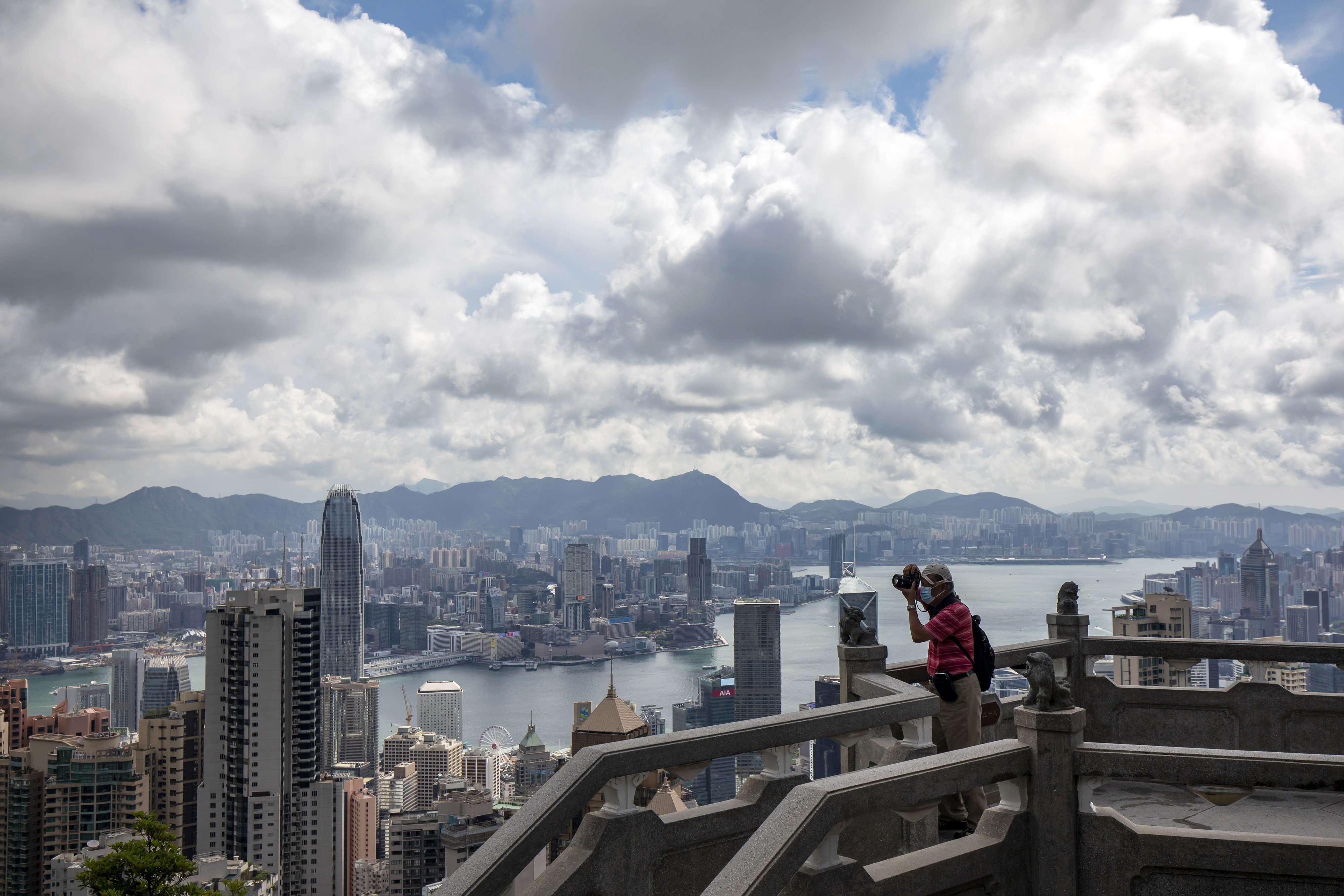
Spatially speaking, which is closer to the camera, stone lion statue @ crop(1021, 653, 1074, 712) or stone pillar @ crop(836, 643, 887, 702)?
stone lion statue @ crop(1021, 653, 1074, 712)

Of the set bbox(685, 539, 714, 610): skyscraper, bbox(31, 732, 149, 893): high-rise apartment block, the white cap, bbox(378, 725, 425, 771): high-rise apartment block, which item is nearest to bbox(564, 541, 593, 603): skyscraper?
bbox(685, 539, 714, 610): skyscraper

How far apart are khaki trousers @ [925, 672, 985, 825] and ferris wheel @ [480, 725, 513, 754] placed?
64.0 meters

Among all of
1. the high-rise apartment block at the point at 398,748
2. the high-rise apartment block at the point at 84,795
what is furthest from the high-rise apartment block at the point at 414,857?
the high-rise apartment block at the point at 398,748

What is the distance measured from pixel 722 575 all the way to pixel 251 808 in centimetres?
10969

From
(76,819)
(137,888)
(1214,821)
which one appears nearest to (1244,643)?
(1214,821)

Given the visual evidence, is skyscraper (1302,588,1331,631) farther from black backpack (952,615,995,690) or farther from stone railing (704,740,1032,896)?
stone railing (704,740,1032,896)

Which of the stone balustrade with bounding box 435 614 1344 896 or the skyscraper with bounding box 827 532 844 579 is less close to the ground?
the stone balustrade with bounding box 435 614 1344 896

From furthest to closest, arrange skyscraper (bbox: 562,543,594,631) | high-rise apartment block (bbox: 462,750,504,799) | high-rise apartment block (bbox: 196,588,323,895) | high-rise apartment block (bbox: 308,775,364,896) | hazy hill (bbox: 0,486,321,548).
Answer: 1. skyscraper (bbox: 562,543,594,631)
2. hazy hill (bbox: 0,486,321,548)
3. high-rise apartment block (bbox: 462,750,504,799)
4. high-rise apartment block (bbox: 308,775,364,896)
5. high-rise apartment block (bbox: 196,588,323,895)

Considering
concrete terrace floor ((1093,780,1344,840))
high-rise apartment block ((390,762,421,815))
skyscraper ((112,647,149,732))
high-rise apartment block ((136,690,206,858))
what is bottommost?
high-rise apartment block ((390,762,421,815))

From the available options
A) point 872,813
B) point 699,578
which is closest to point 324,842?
point 872,813

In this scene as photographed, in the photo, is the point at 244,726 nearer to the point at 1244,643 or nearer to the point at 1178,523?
the point at 1244,643

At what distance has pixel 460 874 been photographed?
7.84 ft

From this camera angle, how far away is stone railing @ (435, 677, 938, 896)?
101 inches

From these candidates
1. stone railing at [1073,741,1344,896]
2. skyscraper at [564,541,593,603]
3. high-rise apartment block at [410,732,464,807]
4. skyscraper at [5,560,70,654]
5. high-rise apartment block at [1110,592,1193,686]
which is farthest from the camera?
skyscraper at [564,541,593,603]
